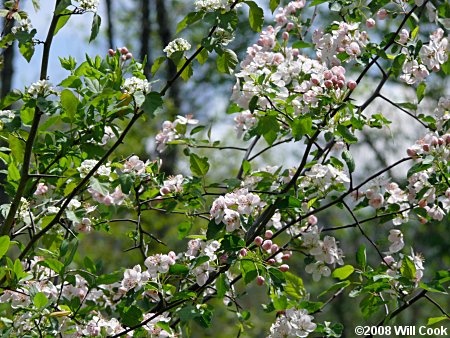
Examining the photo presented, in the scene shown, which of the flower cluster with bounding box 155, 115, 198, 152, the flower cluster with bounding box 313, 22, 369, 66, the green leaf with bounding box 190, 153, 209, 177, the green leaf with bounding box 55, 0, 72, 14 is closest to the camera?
the green leaf with bounding box 55, 0, 72, 14

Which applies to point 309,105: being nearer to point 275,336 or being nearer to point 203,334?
point 275,336

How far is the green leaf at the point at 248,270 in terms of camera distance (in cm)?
181

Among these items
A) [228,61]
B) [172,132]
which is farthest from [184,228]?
[228,61]

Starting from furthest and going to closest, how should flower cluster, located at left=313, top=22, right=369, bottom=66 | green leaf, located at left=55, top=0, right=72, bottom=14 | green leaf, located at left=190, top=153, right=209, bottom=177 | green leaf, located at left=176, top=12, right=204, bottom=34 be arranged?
flower cluster, located at left=313, top=22, right=369, bottom=66 < green leaf, located at left=190, top=153, right=209, bottom=177 < green leaf, located at left=176, top=12, right=204, bottom=34 < green leaf, located at left=55, top=0, right=72, bottom=14

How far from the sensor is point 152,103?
167cm

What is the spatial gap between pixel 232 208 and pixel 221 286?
21 centimetres

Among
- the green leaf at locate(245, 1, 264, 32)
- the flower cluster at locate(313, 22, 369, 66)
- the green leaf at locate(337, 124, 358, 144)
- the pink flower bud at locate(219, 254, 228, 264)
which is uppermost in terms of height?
the flower cluster at locate(313, 22, 369, 66)

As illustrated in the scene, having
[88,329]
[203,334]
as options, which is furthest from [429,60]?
[203,334]

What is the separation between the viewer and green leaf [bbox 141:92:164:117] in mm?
1658

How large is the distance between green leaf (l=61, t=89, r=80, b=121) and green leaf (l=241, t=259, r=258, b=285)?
0.56 m

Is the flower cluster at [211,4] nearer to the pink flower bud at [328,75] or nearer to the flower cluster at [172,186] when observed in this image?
the pink flower bud at [328,75]

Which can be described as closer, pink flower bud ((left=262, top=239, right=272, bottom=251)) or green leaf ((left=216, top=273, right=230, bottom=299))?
green leaf ((left=216, top=273, right=230, bottom=299))

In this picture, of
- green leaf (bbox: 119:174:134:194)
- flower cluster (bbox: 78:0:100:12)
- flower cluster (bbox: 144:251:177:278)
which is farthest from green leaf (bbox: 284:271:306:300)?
flower cluster (bbox: 78:0:100:12)

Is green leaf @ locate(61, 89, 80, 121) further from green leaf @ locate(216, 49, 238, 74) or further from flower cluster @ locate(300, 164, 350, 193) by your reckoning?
flower cluster @ locate(300, 164, 350, 193)
